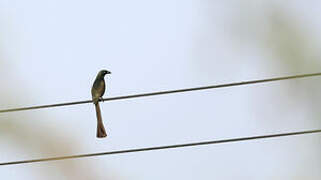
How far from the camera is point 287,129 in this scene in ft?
10.5

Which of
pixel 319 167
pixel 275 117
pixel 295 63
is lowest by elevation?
pixel 319 167

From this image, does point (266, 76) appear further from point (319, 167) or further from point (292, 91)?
point (319, 167)

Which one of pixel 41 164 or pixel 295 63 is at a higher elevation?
pixel 295 63

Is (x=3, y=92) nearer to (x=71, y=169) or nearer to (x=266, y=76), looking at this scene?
(x=71, y=169)

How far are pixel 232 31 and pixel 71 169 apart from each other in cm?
83

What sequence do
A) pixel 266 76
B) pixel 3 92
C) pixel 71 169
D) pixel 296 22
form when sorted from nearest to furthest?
pixel 296 22, pixel 71 169, pixel 266 76, pixel 3 92

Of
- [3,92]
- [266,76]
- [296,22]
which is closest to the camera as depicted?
[296,22]

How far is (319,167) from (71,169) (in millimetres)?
1029

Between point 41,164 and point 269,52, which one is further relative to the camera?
point 41,164

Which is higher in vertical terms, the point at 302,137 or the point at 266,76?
the point at 266,76

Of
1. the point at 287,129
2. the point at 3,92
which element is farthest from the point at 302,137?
the point at 3,92

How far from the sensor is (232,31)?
2764 millimetres

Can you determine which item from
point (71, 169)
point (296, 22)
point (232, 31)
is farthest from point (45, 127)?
point (296, 22)

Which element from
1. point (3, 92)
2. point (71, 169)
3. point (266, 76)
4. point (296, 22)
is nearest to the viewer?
point (296, 22)
